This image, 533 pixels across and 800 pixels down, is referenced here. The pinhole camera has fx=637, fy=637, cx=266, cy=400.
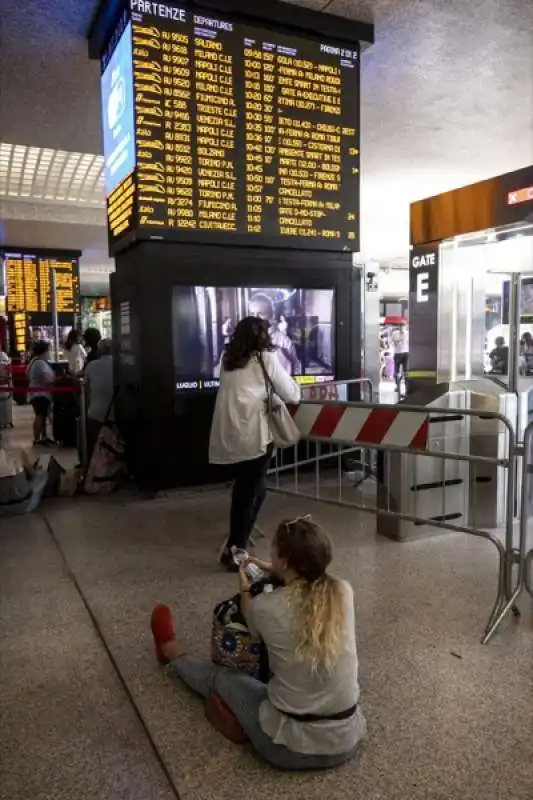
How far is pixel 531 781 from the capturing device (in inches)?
82.9

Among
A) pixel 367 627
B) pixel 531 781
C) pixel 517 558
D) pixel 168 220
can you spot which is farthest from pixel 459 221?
pixel 531 781

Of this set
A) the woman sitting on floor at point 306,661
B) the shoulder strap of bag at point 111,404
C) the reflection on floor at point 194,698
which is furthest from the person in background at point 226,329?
the woman sitting on floor at point 306,661

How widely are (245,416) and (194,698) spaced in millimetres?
1834

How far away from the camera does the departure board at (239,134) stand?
204 inches

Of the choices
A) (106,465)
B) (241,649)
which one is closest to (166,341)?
(106,465)

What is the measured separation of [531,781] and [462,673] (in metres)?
0.66

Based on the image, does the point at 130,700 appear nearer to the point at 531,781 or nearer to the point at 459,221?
the point at 531,781

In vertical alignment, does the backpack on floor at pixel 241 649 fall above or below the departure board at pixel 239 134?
below

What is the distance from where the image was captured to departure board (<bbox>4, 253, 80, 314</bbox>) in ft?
54.5

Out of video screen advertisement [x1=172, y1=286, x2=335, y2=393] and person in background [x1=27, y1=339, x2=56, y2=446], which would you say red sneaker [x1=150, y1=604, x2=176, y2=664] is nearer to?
video screen advertisement [x1=172, y1=286, x2=335, y2=393]

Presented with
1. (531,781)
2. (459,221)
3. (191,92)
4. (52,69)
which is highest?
(52,69)

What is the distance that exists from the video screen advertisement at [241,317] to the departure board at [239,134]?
19.5 inches

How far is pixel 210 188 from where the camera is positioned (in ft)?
18.1

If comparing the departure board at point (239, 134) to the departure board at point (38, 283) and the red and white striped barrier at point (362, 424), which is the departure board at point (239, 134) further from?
the departure board at point (38, 283)
